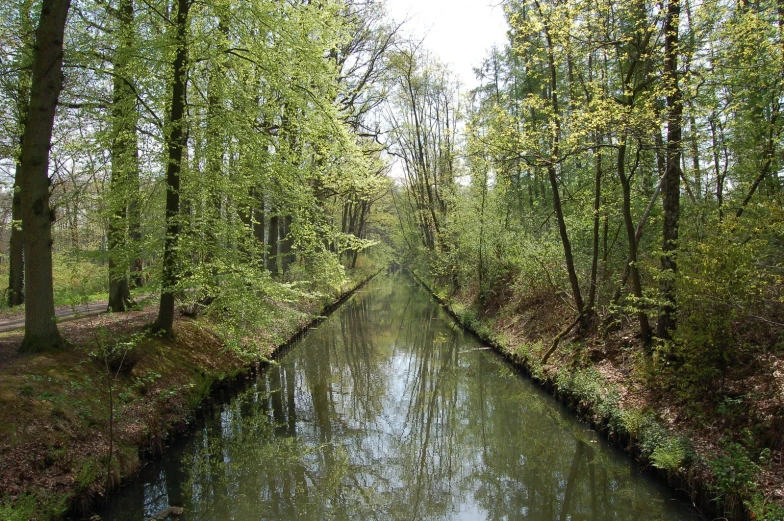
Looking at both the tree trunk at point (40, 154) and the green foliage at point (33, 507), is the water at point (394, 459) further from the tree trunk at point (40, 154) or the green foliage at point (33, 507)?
the tree trunk at point (40, 154)

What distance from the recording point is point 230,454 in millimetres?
7184

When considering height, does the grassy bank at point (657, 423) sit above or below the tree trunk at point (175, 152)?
below

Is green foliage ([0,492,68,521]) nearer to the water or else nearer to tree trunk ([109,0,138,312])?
the water

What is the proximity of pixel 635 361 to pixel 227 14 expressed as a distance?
30.2 ft

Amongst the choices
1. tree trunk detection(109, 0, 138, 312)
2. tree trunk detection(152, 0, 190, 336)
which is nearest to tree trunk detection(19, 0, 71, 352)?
tree trunk detection(109, 0, 138, 312)

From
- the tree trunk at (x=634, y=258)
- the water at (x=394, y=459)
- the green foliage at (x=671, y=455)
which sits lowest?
the water at (x=394, y=459)

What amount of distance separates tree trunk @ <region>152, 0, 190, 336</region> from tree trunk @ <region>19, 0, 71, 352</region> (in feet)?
5.49

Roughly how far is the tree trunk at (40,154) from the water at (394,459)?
10.6 ft

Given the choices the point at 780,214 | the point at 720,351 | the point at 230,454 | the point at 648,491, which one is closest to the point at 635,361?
the point at 720,351

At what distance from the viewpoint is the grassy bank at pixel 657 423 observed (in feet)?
15.3

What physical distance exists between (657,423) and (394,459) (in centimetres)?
378

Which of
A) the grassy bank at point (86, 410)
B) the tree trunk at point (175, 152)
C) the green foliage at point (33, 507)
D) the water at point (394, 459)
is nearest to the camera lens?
the green foliage at point (33, 507)

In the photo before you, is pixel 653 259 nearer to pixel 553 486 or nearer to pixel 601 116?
pixel 601 116

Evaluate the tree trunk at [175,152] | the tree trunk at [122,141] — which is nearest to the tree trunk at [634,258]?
the tree trunk at [175,152]
